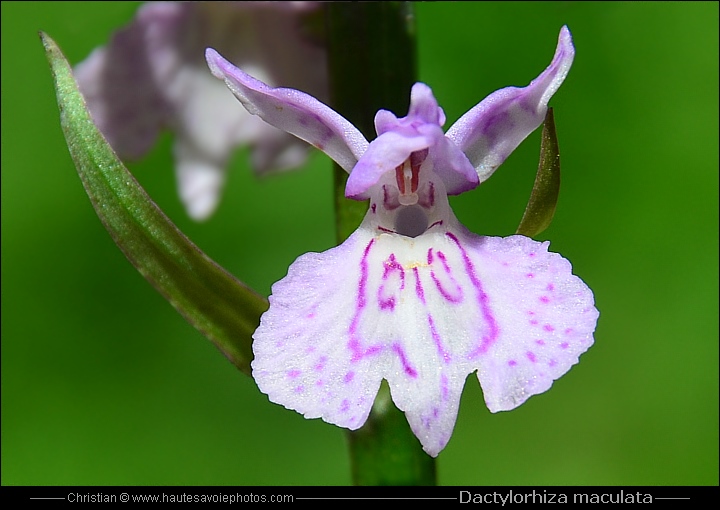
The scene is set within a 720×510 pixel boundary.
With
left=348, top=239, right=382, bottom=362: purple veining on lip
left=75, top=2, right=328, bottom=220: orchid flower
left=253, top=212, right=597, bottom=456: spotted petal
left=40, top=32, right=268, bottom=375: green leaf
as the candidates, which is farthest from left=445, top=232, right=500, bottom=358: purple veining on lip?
left=75, top=2, right=328, bottom=220: orchid flower

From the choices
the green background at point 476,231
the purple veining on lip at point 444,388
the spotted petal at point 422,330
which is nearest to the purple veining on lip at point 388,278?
the spotted petal at point 422,330

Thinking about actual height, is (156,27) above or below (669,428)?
above

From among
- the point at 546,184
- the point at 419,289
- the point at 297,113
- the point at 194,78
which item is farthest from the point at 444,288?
the point at 194,78

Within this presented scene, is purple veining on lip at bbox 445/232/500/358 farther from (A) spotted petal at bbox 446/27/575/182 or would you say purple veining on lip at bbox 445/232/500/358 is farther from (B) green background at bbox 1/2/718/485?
(B) green background at bbox 1/2/718/485

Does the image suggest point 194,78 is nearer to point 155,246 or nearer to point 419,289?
point 155,246

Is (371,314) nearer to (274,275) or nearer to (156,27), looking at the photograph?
(156,27)
